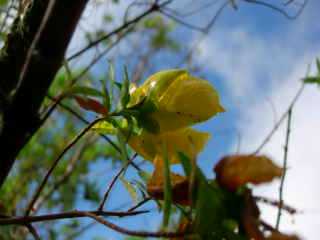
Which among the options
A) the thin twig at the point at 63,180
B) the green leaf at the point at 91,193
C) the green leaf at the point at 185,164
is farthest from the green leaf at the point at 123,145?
the green leaf at the point at 91,193

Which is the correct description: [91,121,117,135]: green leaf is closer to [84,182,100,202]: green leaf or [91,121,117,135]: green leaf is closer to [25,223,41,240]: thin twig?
[25,223,41,240]: thin twig

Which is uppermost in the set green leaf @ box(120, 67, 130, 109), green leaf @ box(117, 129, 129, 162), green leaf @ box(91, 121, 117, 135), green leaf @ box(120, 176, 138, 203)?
green leaf @ box(120, 67, 130, 109)

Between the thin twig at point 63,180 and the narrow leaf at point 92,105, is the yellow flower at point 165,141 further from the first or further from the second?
the thin twig at point 63,180

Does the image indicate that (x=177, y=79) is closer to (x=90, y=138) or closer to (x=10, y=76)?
(x=10, y=76)

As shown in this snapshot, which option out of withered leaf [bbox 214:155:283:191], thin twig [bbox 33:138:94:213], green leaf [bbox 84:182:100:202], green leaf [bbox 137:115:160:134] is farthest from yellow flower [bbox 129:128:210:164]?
green leaf [bbox 84:182:100:202]

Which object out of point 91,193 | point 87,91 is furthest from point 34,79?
point 91,193

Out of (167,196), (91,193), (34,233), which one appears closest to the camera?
(167,196)

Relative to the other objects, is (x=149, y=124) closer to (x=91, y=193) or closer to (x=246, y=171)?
(x=246, y=171)

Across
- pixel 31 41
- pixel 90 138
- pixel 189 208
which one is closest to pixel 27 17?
pixel 31 41
